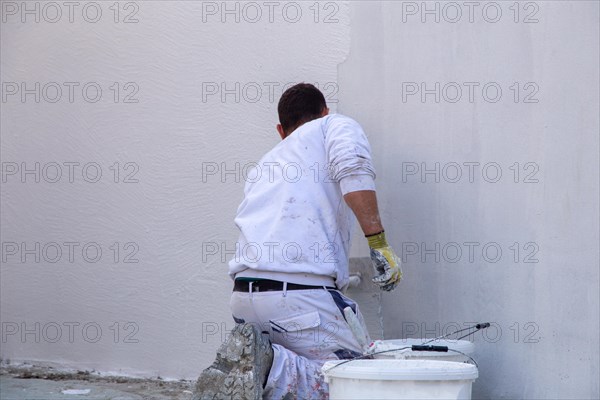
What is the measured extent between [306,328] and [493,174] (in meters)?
1.15

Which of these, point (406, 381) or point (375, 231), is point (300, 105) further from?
point (406, 381)

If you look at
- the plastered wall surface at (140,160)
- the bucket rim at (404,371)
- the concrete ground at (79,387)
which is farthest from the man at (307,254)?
the concrete ground at (79,387)

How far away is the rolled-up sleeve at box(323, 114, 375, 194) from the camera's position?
3756 millimetres

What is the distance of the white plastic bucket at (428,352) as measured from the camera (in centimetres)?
381

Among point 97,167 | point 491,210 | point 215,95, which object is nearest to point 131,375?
point 97,167

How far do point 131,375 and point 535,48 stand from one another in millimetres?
2492

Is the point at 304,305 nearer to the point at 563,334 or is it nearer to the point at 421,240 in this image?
the point at 421,240

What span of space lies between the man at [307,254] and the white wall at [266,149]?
628 millimetres

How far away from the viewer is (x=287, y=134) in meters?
4.21

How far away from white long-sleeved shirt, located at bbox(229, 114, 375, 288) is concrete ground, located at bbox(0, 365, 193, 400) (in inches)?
39.9

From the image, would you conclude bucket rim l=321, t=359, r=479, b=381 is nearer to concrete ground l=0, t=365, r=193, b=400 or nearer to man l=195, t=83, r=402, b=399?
man l=195, t=83, r=402, b=399

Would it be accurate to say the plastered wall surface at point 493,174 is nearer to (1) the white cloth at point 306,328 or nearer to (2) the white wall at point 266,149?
(2) the white wall at point 266,149

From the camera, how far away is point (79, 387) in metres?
4.75

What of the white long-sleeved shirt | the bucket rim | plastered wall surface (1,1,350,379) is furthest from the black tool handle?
plastered wall surface (1,1,350,379)
